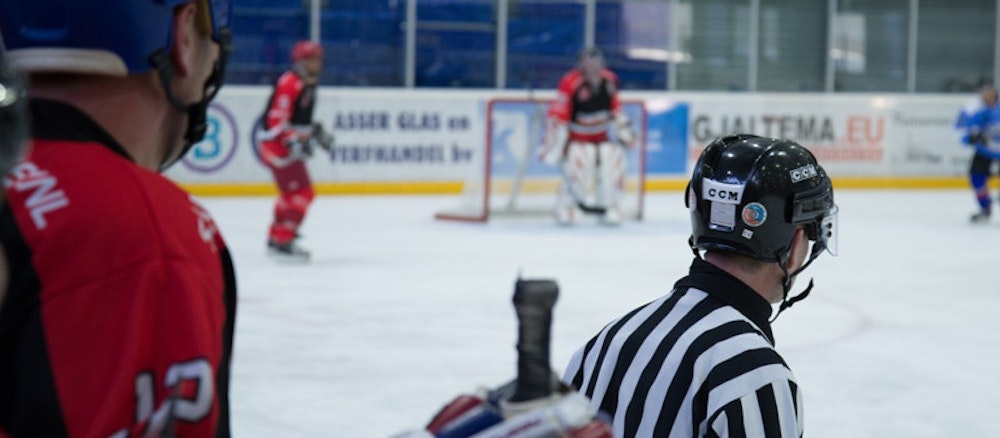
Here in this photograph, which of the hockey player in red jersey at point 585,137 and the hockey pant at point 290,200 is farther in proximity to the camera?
the hockey player in red jersey at point 585,137

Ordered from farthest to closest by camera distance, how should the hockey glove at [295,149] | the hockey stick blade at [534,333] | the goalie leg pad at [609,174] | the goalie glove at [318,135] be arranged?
the goalie leg pad at [609,174] → the goalie glove at [318,135] → the hockey glove at [295,149] → the hockey stick blade at [534,333]

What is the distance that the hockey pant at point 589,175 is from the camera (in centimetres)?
1148

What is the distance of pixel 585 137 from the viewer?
37.8 feet

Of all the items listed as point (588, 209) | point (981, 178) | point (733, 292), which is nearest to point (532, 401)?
point (733, 292)

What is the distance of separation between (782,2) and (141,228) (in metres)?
15.7

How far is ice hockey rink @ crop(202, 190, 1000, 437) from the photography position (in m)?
4.52

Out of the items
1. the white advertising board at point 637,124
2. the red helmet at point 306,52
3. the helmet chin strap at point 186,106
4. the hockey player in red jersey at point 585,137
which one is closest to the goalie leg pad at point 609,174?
the hockey player in red jersey at point 585,137

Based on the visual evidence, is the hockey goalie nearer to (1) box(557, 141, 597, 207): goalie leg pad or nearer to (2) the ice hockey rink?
(2) the ice hockey rink

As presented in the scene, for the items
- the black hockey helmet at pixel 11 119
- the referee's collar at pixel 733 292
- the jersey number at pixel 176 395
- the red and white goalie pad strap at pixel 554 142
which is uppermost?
the black hockey helmet at pixel 11 119

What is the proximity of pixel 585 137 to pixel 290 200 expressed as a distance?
3461 millimetres

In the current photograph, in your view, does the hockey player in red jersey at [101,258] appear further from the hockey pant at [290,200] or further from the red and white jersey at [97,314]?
the hockey pant at [290,200]

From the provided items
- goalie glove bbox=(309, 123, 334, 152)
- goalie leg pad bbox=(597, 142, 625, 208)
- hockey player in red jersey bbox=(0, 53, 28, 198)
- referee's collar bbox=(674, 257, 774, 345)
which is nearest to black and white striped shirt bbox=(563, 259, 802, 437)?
referee's collar bbox=(674, 257, 774, 345)

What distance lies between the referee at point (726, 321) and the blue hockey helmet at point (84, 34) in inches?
36.6

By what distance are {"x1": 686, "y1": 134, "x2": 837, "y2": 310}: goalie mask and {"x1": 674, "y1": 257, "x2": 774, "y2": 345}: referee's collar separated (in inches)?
1.4
